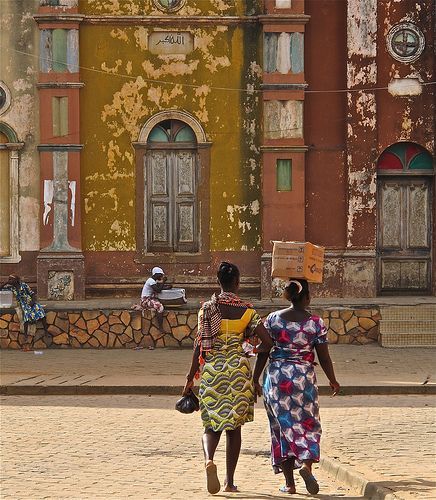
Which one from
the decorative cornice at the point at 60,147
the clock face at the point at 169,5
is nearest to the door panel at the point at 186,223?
the decorative cornice at the point at 60,147

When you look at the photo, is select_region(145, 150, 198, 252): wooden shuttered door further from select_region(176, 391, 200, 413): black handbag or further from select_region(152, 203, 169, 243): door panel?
select_region(176, 391, 200, 413): black handbag

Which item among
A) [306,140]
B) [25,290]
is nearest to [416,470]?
[25,290]

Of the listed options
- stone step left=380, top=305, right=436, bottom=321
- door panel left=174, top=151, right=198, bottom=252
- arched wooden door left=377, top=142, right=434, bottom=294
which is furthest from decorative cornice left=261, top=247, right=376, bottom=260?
stone step left=380, top=305, right=436, bottom=321

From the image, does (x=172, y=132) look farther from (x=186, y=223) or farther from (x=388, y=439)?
(x=388, y=439)

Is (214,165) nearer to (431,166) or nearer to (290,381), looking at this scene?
(431,166)

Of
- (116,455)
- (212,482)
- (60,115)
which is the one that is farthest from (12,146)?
(212,482)

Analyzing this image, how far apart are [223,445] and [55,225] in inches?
491

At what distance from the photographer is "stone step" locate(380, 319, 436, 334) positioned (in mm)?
22484

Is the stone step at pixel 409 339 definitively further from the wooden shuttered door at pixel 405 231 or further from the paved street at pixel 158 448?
the paved street at pixel 158 448

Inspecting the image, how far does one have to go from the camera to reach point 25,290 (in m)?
22.2

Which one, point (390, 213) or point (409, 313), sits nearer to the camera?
point (409, 313)

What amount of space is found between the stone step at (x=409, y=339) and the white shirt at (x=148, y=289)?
379cm

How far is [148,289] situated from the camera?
2275 centimetres

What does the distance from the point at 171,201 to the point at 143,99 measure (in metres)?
1.89
